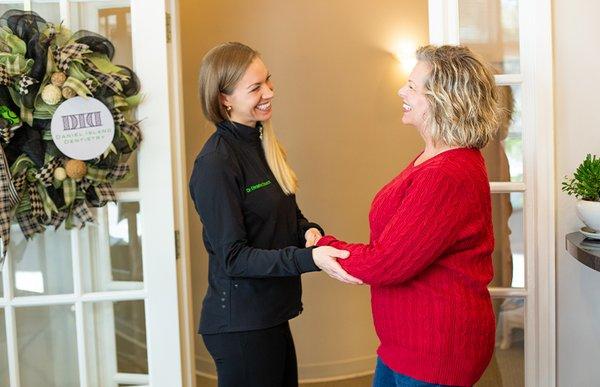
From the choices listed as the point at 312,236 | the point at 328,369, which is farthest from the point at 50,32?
the point at 328,369

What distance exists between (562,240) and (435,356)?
0.87 meters

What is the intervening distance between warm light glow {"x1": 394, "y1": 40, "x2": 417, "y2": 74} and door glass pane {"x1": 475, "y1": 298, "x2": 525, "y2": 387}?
185 cm

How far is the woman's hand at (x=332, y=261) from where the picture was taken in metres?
1.77

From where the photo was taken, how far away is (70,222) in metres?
2.16

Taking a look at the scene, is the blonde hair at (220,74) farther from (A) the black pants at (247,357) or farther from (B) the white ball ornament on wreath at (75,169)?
(A) the black pants at (247,357)

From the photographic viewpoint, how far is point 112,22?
2.21 meters

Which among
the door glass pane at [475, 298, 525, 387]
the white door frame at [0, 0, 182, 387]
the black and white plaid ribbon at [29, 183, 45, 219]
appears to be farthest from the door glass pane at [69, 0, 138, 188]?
the door glass pane at [475, 298, 525, 387]

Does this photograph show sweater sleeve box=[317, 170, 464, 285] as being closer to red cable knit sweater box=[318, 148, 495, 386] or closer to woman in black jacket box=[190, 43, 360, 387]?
red cable knit sweater box=[318, 148, 495, 386]

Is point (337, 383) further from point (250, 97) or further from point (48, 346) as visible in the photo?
point (250, 97)

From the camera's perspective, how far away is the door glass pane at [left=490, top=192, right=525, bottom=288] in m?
2.32

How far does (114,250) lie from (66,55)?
668 millimetres

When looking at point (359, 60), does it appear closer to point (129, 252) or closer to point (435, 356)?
point (129, 252)

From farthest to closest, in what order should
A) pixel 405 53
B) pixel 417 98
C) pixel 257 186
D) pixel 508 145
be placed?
pixel 405 53 → pixel 508 145 → pixel 257 186 → pixel 417 98

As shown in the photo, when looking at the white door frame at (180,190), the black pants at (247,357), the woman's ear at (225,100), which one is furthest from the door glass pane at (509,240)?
the white door frame at (180,190)
